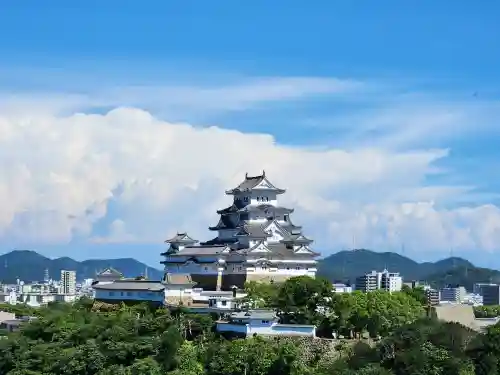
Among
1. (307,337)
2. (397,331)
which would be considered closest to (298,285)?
(307,337)

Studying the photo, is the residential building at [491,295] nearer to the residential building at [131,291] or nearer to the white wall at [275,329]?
the residential building at [131,291]

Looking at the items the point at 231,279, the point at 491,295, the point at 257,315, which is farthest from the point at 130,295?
the point at 491,295

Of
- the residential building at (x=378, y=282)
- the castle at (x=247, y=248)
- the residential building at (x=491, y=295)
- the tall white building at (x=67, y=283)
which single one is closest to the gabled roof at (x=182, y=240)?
the castle at (x=247, y=248)

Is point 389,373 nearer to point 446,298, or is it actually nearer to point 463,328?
point 463,328

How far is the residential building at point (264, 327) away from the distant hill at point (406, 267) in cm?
9221

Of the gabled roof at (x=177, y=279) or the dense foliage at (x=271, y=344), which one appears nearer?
the dense foliage at (x=271, y=344)

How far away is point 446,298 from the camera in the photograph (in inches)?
3211

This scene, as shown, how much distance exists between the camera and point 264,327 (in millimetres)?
30312

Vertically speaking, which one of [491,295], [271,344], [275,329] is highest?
[491,295]

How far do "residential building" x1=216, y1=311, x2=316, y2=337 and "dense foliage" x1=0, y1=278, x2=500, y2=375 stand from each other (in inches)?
19.8

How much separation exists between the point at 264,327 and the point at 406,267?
134m

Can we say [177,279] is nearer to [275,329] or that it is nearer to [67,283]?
[275,329]

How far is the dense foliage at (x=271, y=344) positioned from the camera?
2797 centimetres

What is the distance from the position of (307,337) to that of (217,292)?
223 inches
